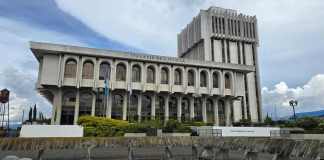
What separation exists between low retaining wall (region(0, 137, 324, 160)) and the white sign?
1630 centimetres

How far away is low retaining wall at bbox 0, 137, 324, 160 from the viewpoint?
249 inches

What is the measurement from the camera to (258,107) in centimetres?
7525

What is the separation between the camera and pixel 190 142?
13.8 m

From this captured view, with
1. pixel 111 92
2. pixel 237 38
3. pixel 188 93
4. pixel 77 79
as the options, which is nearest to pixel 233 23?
pixel 237 38

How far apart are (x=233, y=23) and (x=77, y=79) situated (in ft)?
172

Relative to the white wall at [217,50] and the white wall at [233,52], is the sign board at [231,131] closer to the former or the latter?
the white wall at [217,50]

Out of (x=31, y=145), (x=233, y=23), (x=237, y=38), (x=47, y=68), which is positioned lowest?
(x=31, y=145)

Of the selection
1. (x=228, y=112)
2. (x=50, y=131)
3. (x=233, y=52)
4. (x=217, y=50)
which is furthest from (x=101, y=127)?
(x=233, y=52)

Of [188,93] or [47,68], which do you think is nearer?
[47,68]

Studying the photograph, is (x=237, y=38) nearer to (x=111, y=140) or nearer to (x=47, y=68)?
(x=47, y=68)

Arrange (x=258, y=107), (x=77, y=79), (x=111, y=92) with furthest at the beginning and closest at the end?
(x=258, y=107), (x=111, y=92), (x=77, y=79)

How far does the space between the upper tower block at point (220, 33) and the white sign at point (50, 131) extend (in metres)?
51.9

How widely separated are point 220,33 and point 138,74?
117 ft

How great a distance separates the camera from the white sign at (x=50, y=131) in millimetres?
27250
